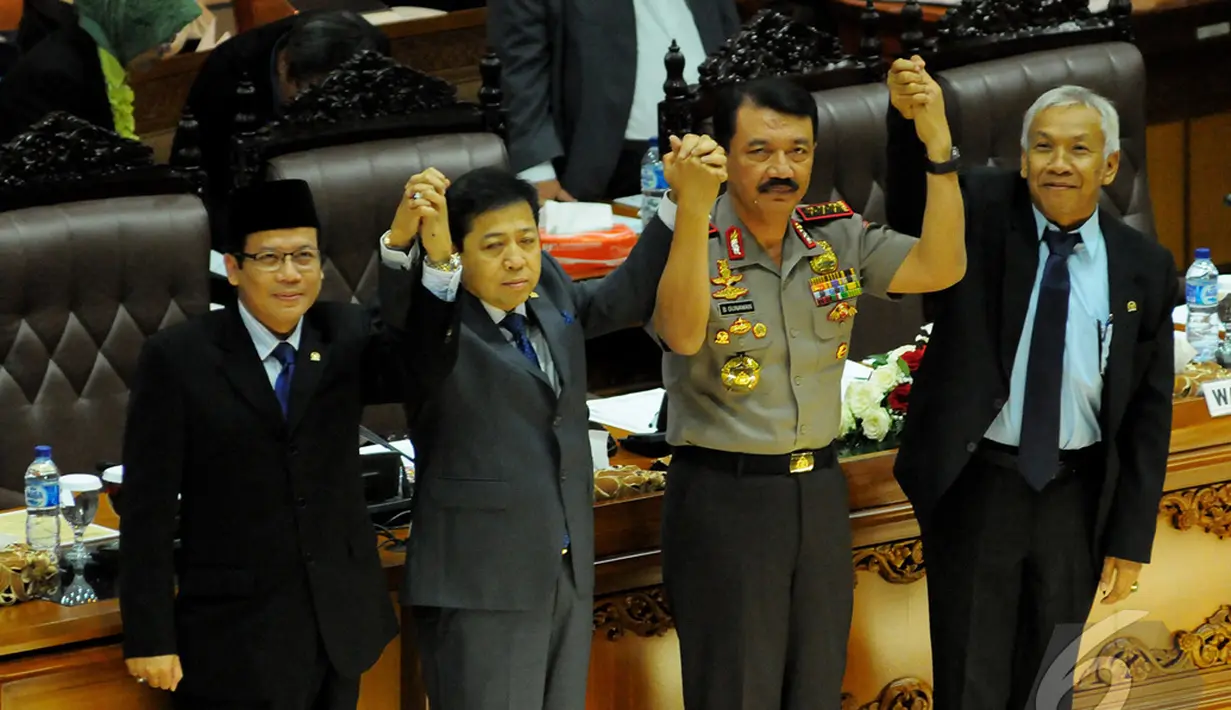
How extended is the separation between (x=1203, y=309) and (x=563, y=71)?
176 centimetres

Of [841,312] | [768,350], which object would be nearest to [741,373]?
[768,350]

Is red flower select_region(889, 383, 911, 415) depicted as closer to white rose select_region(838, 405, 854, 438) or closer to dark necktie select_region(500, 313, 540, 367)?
white rose select_region(838, 405, 854, 438)

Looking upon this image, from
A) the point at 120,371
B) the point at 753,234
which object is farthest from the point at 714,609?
the point at 120,371

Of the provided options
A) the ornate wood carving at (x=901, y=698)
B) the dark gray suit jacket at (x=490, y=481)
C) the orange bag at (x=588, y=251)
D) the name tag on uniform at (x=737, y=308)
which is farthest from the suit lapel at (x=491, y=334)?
the orange bag at (x=588, y=251)

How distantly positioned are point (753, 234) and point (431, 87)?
1801 mm

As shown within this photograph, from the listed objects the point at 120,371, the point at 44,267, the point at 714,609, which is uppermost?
the point at 44,267

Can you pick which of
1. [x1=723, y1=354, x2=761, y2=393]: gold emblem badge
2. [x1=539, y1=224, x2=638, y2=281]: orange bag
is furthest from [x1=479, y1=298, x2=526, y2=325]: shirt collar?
[x1=539, y1=224, x2=638, y2=281]: orange bag

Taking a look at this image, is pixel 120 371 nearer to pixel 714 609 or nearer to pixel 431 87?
pixel 431 87

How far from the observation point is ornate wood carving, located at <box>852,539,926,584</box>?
3.47 m

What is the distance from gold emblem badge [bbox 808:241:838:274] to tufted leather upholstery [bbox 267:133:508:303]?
1.64 metres

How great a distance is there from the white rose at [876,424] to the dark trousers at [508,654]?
92cm

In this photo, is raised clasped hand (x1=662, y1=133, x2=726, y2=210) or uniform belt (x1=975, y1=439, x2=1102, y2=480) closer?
raised clasped hand (x1=662, y1=133, x2=726, y2=210)

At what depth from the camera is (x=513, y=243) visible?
8.84 ft

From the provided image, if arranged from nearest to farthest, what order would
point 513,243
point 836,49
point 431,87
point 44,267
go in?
point 513,243 → point 44,267 → point 431,87 → point 836,49
